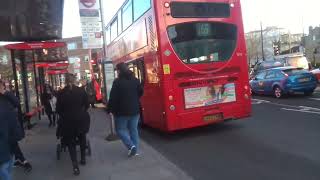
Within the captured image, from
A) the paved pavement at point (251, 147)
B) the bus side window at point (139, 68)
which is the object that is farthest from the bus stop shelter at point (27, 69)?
the paved pavement at point (251, 147)

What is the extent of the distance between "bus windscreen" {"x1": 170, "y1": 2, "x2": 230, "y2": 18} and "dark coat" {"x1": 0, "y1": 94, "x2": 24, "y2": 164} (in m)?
5.83

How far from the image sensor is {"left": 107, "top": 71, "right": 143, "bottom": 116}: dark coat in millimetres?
8953

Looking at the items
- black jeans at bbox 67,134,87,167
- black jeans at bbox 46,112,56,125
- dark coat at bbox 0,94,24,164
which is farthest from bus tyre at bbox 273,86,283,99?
dark coat at bbox 0,94,24,164

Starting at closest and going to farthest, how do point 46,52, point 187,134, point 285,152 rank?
point 285,152 → point 187,134 → point 46,52

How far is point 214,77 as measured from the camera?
36.4 ft

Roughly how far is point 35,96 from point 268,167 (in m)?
12.7

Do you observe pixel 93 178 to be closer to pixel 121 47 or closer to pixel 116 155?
pixel 116 155

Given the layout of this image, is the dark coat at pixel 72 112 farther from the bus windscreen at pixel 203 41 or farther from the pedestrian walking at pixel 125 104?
the bus windscreen at pixel 203 41

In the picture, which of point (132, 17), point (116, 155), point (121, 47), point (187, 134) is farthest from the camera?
point (121, 47)

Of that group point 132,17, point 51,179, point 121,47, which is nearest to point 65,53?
point 121,47

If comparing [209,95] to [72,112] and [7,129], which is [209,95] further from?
[7,129]

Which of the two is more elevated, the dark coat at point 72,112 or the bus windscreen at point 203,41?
the bus windscreen at point 203,41

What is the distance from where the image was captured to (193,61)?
1091 cm

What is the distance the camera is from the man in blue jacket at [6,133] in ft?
17.7
